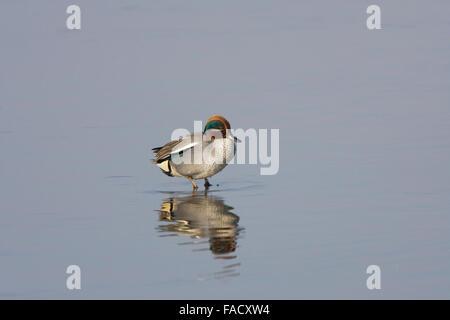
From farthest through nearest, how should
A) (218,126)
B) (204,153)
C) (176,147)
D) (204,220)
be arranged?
(176,147)
(218,126)
(204,153)
(204,220)

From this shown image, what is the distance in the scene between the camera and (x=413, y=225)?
8.98 m

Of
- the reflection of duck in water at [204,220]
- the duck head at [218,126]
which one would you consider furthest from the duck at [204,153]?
the reflection of duck in water at [204,220]

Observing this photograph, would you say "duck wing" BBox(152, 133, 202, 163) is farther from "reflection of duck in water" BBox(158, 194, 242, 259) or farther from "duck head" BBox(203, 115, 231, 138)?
"reflection of duck in water" BBox(158, 194, 242, 259)

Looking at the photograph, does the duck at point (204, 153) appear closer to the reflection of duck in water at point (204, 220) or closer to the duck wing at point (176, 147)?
the duck wing at point (176, 147)

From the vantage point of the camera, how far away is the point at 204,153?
1119 centimetres

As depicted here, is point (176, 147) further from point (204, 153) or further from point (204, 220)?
point (204, 220)

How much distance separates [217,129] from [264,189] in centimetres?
103

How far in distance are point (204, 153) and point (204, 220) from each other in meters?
1.96

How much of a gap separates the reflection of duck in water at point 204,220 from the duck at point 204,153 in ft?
1.57

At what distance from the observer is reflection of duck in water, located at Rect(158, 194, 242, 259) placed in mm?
8422

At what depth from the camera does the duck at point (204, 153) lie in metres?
11.1

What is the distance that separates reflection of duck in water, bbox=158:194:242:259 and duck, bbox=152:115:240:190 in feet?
1.57

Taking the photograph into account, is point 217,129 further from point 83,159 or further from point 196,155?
point 83,159

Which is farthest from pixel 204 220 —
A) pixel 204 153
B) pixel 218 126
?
pixel 218 126
